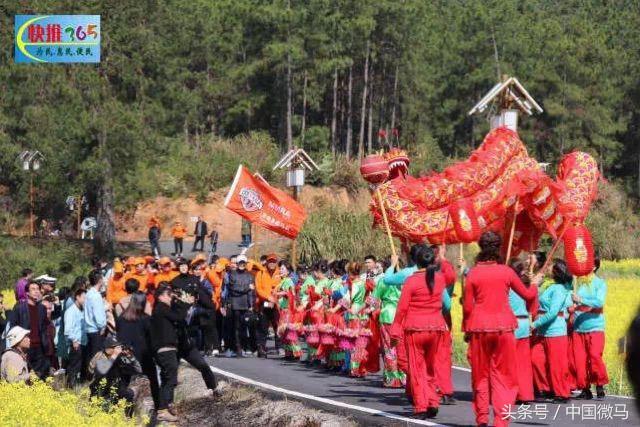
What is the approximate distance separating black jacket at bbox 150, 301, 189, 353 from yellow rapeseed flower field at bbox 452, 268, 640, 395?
458 cm

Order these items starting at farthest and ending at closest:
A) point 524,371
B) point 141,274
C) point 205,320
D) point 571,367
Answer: point 141,274
point 205,320
point 571,367
point 524,371

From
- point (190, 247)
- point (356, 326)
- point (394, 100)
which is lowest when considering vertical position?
point (356, 326)

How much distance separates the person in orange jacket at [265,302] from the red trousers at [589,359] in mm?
7915

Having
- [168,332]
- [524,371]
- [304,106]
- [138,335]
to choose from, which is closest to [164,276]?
[138,335]

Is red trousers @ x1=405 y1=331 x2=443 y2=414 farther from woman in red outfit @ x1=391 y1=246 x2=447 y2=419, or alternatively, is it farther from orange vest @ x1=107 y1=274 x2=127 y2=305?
orange vest @ x1=107 y1=274 x2=127 y2=305

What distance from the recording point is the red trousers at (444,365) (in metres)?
12.6

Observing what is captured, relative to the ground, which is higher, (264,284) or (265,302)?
(264,284)

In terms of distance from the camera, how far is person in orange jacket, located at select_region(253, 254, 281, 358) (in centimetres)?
2105

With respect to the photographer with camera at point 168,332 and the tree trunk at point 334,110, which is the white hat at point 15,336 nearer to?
the photographer with camera at point 168,332

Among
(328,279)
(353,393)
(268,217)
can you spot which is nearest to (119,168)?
(268,217)

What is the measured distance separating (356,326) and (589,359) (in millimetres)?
3759

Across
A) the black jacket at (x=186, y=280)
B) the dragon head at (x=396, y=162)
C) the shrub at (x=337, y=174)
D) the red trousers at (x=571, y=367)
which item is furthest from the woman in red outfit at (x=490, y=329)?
the shrub at (x=337, y=174)

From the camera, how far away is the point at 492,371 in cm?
1088

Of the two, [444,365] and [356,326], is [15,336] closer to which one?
[444,365]
